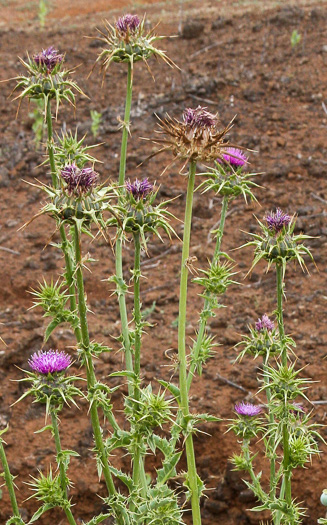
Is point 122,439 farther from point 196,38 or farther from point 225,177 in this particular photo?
point 196,38

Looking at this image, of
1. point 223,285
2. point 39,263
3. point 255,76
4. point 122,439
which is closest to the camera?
point 122,439

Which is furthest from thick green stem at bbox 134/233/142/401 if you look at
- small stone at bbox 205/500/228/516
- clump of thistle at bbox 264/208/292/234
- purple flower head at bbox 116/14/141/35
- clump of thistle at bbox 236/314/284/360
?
small stone at bbox 205/500/228/516

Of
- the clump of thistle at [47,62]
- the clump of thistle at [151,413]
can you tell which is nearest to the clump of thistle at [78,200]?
the clump of thistle at [151,413]

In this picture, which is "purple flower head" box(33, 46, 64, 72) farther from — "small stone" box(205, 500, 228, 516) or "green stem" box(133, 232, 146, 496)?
"small stone" box(205, 500, 228, 516)

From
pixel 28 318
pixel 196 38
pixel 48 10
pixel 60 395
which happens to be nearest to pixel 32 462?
pixel 28 318

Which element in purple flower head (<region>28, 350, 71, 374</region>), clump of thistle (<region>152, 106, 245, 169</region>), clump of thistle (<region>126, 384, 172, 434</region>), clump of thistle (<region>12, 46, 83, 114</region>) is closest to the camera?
clump of thistle (<region>152, 106, 245, 169</region>)

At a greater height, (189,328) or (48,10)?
(48,10)

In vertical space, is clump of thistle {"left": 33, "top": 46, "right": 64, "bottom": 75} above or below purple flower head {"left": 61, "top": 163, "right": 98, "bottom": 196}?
above
